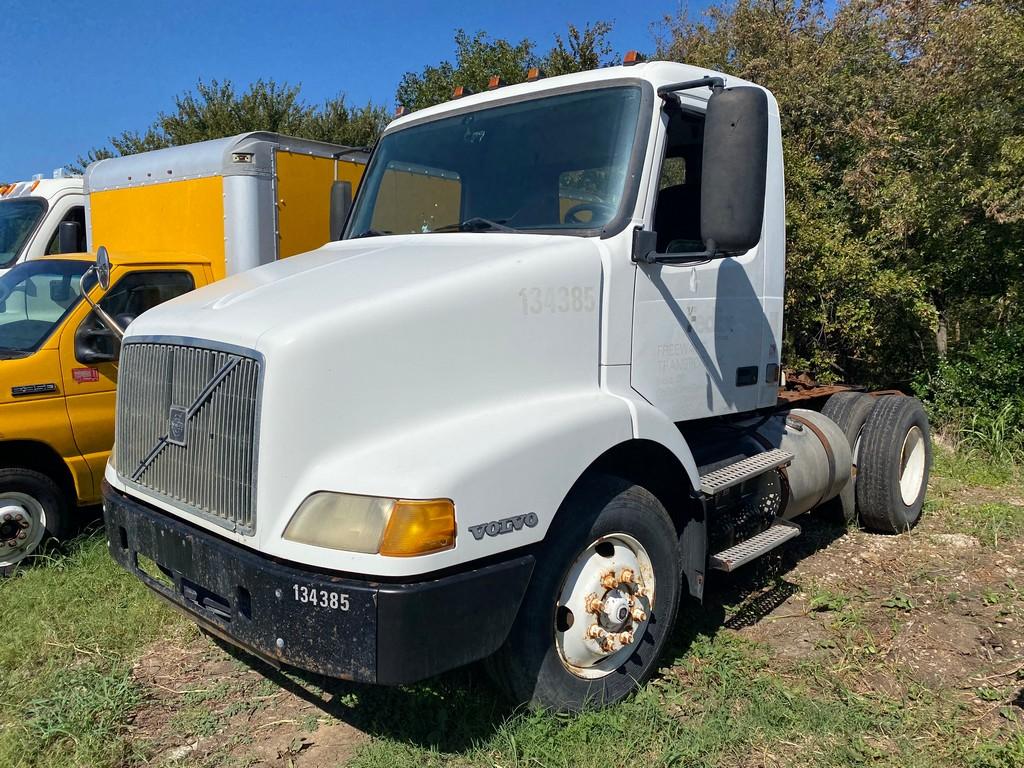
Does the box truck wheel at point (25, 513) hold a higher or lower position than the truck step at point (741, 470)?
lower

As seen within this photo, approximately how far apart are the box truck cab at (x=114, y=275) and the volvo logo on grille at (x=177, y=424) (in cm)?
181

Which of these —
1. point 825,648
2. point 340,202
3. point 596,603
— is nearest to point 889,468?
point 825,648

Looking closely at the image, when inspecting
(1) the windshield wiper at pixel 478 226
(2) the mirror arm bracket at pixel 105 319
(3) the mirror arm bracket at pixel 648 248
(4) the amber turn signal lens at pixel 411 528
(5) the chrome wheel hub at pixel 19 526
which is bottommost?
(5) the chrome wheel hub at pixel 19 526

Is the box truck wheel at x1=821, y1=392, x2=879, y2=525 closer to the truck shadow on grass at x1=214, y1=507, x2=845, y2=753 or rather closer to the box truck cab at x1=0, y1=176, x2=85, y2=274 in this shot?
the truck shadow on grass at x1=214, y1=507, x2=845, y2=753

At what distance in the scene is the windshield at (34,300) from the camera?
5.14 meters

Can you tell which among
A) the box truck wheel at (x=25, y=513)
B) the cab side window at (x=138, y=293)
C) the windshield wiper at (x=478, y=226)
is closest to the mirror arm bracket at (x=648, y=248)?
the windshield wiper at (x=478, y=226)

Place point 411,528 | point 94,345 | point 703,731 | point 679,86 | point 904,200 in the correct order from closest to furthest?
point 411,528
point 703,731
point 679,86
point 94,345
point 904,200

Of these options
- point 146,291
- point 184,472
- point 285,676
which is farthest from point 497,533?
point 146,291

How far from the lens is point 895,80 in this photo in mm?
12453

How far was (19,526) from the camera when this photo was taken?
4984 millimetres

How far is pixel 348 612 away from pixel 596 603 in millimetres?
1123

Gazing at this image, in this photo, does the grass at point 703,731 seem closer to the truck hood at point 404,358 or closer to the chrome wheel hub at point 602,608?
the chrome wheel hub at point 602,608

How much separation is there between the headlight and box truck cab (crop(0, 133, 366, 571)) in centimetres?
254

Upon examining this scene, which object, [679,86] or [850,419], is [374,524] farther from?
[850,419]
